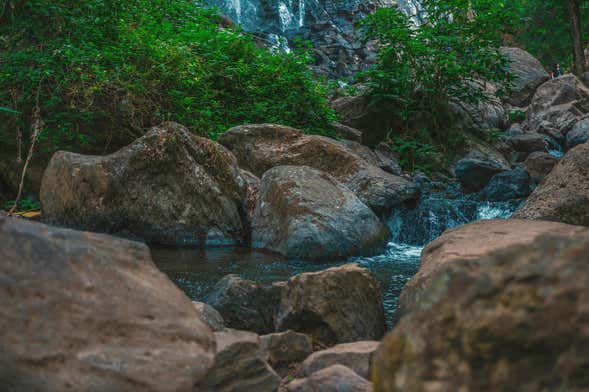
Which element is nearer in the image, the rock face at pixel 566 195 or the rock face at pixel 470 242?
the rock face at pixel 470 242

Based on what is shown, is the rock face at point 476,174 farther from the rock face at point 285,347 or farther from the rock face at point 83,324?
the rock face at point 83,324

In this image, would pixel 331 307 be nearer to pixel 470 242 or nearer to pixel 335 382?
pixel 470 242

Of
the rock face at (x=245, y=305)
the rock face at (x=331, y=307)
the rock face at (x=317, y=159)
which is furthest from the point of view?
the rock face at (x=317, y=159)

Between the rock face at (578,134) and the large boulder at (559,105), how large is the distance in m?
1.13

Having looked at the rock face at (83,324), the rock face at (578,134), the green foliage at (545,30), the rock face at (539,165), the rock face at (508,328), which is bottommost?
the rock face at (83,324)

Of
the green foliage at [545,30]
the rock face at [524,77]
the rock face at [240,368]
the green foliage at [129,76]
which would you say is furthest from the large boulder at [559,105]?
the rock face at [240,368]

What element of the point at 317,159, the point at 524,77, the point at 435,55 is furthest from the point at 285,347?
the point at 524,77

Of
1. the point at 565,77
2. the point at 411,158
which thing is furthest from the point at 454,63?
the point at 565,77

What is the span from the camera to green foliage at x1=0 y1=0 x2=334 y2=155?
9.66 meters

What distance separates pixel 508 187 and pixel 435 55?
533 centimetres

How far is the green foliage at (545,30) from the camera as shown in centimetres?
3009

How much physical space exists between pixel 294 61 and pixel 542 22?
2648 centimetres

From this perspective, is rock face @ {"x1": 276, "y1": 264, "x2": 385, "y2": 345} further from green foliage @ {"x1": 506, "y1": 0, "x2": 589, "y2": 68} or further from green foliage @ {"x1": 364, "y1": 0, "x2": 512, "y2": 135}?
green foliage @ {"x1": 506, "y1": 0, "x2": 589, "y2": 68}

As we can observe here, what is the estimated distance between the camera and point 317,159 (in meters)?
9.84
